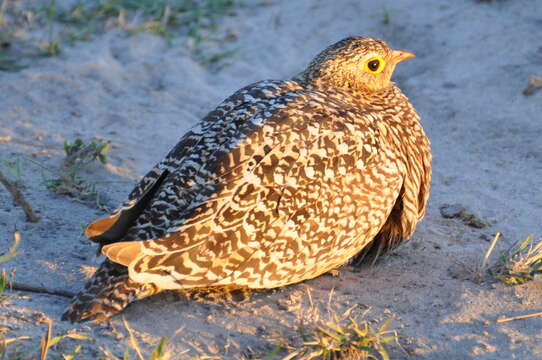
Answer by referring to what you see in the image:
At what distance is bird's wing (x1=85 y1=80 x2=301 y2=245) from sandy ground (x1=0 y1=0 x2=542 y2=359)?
1.32ft

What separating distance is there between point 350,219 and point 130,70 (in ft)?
12.7

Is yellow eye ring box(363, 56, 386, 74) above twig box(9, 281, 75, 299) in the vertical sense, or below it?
above

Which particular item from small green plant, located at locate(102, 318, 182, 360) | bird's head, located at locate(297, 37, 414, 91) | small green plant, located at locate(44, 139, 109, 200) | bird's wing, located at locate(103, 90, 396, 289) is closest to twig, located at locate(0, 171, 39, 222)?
small green plant, located at locate(44, 139, 109, 200)

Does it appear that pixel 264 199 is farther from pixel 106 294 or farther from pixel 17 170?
pixel 17 170

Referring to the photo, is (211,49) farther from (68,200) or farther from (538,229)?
(538,229)

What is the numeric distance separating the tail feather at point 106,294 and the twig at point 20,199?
3.07 ft

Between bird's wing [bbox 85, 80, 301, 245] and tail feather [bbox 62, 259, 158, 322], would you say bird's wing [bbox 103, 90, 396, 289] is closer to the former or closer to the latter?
bird's wing [bbox 85, 80, 301, 245]

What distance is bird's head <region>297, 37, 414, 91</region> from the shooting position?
14.7ft

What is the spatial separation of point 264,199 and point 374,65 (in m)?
1.38

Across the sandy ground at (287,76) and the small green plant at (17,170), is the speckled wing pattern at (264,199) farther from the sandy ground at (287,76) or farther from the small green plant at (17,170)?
the small green plant at (17,170)

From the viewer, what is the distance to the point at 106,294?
11.6ft

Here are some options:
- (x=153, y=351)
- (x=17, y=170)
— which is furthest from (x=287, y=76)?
(x=153, y=351)

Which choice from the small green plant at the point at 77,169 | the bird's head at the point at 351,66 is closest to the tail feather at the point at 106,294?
the small green plant at the point at 77,169

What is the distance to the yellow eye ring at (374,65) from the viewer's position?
4.54m
